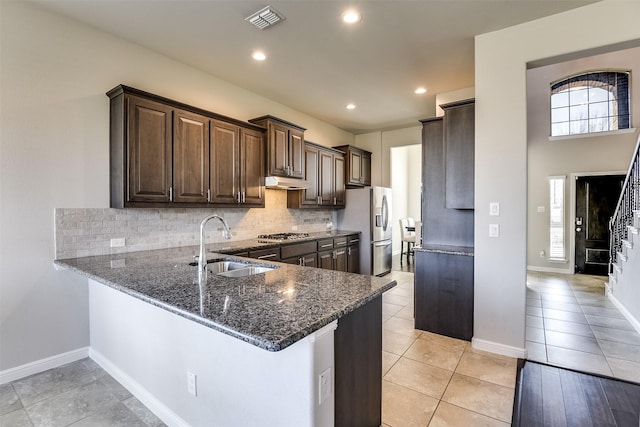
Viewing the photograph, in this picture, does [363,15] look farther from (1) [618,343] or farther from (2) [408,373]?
(1) [618,343]

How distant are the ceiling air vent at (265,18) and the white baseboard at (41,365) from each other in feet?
10.3

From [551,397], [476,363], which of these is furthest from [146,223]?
[551,397]

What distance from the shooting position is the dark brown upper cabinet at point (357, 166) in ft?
18.1

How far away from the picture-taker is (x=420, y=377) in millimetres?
2264

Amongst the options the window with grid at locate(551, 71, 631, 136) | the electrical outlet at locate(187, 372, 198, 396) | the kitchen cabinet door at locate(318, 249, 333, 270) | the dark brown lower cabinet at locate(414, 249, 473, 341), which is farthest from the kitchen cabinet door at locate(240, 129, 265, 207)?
the window with grid at locate(551, 71, 631, 136)

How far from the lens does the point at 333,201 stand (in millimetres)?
5215

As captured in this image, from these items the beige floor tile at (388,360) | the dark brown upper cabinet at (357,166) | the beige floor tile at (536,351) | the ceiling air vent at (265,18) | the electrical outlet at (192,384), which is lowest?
the beige floor tile at (388,360)

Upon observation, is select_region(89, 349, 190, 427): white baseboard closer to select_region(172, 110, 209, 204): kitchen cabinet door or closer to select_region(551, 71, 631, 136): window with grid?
select_region(172, 110, 209, 204): kitchen cabinet door

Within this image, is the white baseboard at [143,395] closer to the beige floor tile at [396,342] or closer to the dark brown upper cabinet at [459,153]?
the beige floor tile at [396,342]

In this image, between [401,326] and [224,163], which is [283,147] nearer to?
[224,163]

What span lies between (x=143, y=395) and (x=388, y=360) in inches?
71.2

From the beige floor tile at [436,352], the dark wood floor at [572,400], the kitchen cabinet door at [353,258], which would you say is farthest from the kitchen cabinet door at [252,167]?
the dark wood floor at [572,400]

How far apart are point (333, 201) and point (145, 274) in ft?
12.1

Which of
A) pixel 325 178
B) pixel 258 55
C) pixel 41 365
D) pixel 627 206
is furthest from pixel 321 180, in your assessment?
pixel 627 206
